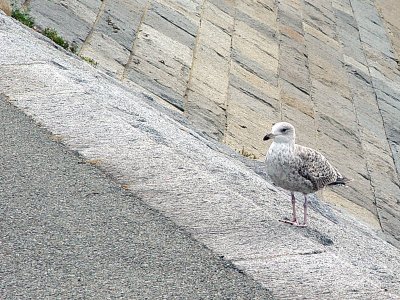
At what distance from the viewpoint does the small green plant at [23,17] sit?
8.02 meters

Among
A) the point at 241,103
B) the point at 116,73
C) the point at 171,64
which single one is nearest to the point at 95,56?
the point at 116,73

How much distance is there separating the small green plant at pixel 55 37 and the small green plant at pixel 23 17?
0.14 metres

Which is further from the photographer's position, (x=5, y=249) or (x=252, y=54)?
(x=252, y=54)

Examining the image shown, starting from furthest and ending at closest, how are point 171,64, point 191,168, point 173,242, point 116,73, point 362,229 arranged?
point 171,64 < point 116,73 < point 362,229 < point 191,168 < point 173,242

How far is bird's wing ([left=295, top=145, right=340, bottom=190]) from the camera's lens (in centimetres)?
528

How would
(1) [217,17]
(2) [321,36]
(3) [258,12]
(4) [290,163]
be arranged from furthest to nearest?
(2) [321,36] → (3) [258,12] → (1) [217,17] → (4) [290,163]

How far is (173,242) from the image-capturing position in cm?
446

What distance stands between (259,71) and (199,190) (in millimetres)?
6254

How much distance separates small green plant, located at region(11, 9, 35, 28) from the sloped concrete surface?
1457 mm

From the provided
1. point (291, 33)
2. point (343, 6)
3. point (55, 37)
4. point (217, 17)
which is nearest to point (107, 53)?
point (55, 37)

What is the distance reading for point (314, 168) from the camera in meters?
5.34

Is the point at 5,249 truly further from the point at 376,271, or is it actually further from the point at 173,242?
the point at 376,271

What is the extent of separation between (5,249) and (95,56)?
4627 mm

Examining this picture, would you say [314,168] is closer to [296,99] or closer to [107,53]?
[107,53]
